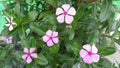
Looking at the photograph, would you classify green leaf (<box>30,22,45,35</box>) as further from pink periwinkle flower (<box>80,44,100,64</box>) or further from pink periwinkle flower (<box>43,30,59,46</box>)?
pink periwinkle flower (<box>80,44,100,64</box>)

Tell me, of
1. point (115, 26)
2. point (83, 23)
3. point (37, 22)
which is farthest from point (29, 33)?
point (115, 26)

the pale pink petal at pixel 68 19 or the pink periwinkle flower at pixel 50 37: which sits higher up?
the pale pink petal at pixel 68 19

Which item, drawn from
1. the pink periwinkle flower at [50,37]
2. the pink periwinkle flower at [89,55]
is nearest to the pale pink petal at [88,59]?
the pink periwinkle flower at [89,55]

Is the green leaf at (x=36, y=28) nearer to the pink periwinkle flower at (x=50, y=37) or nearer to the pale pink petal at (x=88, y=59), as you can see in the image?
the pink periwinkle flower at (x=50, y=37)

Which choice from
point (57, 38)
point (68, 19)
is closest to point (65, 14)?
point (68, 19)

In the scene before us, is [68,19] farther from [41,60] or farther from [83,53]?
[41,60]

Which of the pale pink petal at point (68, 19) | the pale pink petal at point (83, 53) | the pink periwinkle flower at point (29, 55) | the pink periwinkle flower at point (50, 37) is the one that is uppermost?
the pale pink petal at point (68, 19)

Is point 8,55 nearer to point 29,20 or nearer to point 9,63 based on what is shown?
point 9,63
